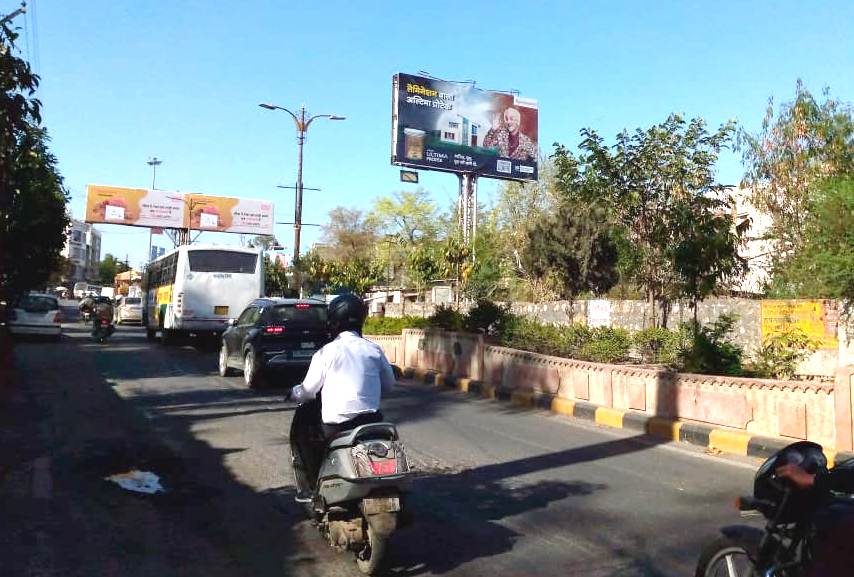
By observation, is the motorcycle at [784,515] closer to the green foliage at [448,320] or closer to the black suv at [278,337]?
the black suv at [278,337]

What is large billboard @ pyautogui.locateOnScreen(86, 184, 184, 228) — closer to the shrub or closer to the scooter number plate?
the shrub

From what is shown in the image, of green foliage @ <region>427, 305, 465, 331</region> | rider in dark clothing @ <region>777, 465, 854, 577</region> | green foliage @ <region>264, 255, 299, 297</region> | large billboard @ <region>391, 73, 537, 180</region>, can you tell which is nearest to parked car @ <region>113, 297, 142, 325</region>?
green foliage @ <region>264, 255, 299, 297</region>

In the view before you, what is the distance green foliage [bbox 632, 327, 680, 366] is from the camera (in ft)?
38.5

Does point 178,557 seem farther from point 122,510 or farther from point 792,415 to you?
point 792,415

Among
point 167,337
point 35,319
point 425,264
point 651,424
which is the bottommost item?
point 651,424

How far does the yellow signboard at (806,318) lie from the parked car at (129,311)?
33766mm

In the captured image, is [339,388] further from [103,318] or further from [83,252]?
[83,252]

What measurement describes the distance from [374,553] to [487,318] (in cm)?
1089

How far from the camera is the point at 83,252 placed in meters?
141

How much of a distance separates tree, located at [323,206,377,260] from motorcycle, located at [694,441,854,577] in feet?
228

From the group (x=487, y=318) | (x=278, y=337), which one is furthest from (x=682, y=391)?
(x=278, y=337)

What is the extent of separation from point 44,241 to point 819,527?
28.1m

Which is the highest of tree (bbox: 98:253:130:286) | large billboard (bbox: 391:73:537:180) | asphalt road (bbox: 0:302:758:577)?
large billboard (bbox: 391:73:537:180)

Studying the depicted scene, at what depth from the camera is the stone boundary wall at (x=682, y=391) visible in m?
7.79
